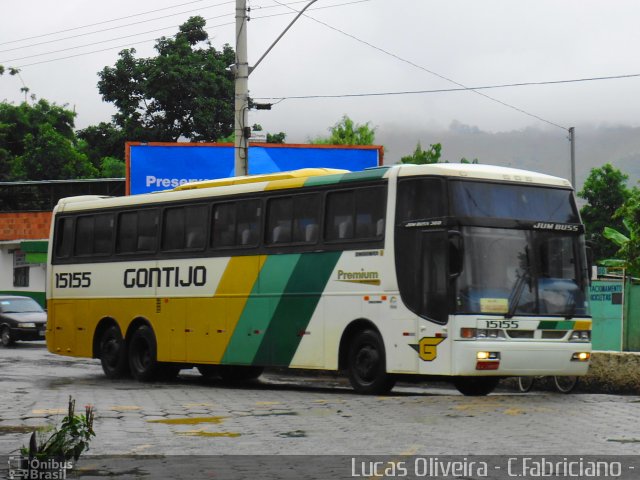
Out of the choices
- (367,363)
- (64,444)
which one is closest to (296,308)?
(367,363)

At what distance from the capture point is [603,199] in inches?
2736

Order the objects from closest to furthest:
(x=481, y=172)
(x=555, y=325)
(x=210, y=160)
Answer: (x=555, y=325) → (x=481, y=172) → (x=210, y=160)

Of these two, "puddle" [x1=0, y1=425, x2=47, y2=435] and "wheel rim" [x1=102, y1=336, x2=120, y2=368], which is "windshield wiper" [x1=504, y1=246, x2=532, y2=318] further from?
"wheel rim" [x1=102, y1=336, x2=120, y2=368]

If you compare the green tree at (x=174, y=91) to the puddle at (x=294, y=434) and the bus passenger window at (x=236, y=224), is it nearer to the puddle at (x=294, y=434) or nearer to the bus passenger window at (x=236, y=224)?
the bus passenger window at (x=236, y=224)

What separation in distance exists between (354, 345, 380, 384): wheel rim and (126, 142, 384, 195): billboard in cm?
2176

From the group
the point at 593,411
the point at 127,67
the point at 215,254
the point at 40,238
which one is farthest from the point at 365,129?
the point at 593,411

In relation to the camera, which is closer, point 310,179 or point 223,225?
point 310,179

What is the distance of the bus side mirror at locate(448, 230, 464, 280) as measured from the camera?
1681 cm

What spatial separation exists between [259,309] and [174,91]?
169 ft

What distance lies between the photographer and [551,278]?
17.7 m

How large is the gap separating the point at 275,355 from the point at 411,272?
11.9 ft

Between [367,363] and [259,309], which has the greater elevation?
[259,309]

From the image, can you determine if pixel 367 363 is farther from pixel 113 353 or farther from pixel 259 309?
pixel 113 353

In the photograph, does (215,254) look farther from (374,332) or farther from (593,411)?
(593,411)
